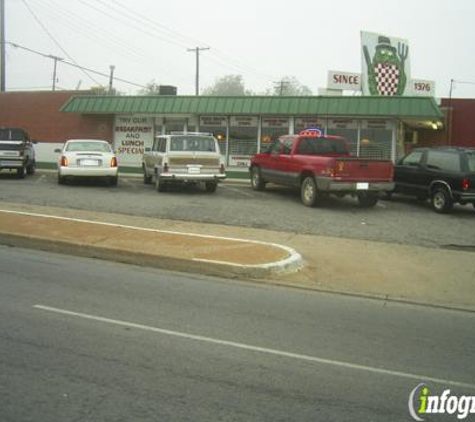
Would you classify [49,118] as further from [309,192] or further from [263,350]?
[263,350]

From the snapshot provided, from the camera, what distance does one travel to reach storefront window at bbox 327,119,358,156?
81.1 ft

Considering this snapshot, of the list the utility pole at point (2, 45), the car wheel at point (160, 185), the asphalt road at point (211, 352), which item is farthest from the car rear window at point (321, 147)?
the utility pole at point (2, 45)

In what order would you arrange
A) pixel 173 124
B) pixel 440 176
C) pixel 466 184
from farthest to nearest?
pixel 173 124, pixel 440 176, pixel 466 184

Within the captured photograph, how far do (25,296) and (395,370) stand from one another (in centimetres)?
425

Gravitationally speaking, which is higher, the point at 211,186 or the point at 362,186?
the point at 362,186

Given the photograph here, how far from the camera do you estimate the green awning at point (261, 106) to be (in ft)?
73.4

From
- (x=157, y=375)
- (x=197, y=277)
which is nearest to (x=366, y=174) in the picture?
(x=197, y=277)

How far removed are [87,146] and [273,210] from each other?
7.74 metres

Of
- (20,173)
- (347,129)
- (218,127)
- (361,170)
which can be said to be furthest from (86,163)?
(347,129)

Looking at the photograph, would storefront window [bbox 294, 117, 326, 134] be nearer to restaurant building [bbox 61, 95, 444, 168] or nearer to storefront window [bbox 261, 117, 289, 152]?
restaurant building [bbox 61, 95, 444, 168]

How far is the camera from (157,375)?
180 inches

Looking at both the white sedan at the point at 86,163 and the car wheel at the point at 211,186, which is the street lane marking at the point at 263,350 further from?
the white sedan at the point at 86,163

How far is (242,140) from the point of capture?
26469mm

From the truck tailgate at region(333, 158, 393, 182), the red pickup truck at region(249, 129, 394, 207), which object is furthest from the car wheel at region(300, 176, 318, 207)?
the truck tailgate at region(333, 158, 393, 182)
